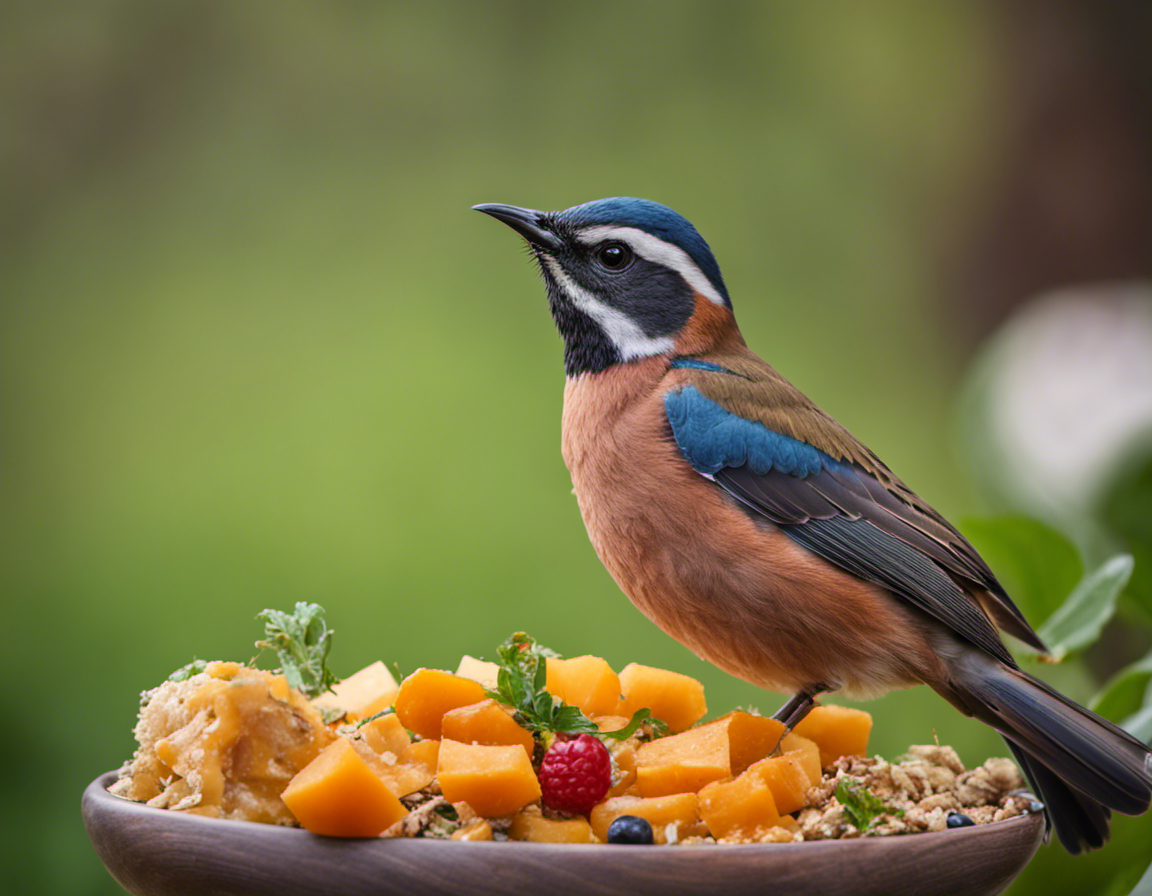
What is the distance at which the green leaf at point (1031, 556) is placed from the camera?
303cm

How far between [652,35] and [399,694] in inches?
251

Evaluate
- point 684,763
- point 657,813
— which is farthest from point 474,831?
point 684,763

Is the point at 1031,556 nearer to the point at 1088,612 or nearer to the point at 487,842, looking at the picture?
the point at 1088,612

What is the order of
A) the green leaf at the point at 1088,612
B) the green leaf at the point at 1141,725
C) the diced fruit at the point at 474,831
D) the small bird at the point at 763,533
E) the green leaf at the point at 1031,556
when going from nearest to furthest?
1. the diced fruit at the point at 474,831
2. the small bird at the point at 763,533
3. the green leaf at the point at 1141,725
4. the green leaf at the point at 1088,612
5. the green leaf at the point at 1031,556

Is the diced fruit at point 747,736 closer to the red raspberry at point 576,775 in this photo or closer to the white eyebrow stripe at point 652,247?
the red raspberry at point 576,775

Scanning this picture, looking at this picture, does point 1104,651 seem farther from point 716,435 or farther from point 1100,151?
point 716,435

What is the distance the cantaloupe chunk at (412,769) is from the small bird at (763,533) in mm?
580

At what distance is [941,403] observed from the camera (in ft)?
20.4

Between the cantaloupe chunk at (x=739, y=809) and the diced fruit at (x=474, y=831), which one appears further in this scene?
the cantaloupe chunk at (x=739, y=809)

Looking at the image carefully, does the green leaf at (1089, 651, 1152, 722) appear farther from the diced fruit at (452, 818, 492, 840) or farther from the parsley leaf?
the diced fruit at (452, 818, 492, 840)

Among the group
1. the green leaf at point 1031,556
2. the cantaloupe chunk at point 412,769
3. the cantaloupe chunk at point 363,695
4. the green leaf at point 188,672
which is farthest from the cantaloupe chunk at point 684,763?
the green leaf at point 1031,556

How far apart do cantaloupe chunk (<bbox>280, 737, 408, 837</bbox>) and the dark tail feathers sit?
1168 millimetres

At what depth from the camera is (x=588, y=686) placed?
6.63 ft

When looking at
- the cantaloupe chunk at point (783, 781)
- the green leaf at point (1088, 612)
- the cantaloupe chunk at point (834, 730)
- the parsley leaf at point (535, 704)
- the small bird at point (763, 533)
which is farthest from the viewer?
the green leaf at point (1088, 612)
